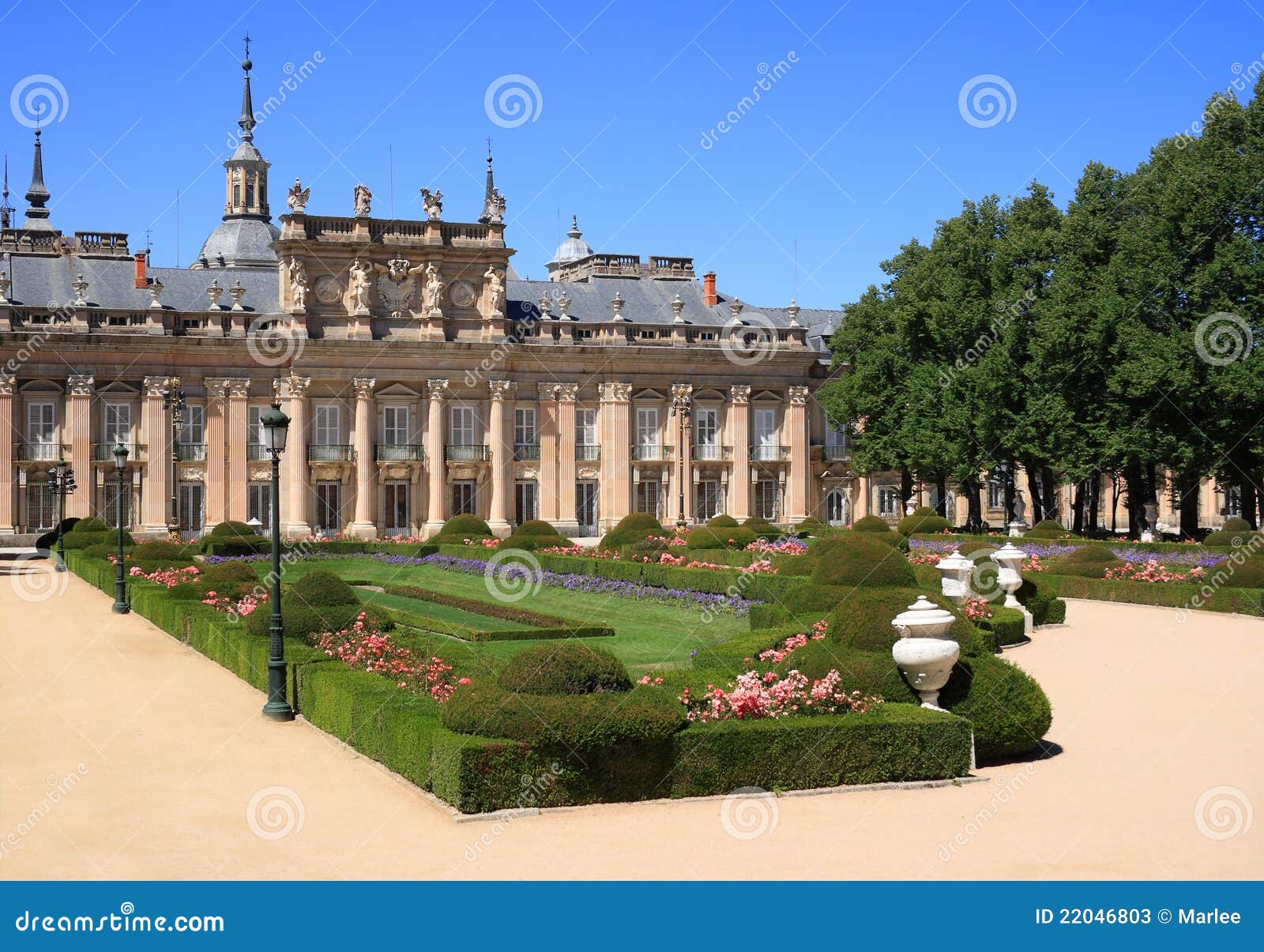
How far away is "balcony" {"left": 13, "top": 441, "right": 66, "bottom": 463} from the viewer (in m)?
49.9

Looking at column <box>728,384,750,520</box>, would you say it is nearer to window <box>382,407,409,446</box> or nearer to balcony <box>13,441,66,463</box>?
window <box>382,407,409,446</box>

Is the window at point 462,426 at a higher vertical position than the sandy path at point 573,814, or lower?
higher

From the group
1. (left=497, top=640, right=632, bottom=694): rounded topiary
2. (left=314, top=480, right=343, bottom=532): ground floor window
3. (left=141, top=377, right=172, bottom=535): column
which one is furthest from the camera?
(left=314, top=480, right=343, bottom=532): ground floor window

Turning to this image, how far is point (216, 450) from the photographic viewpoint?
2048 inches

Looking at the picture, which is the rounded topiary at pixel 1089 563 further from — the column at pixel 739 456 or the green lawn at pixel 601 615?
the column at pixel 739 456

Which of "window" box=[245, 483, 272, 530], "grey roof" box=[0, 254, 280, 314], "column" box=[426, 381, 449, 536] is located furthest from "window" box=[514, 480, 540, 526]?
"grey roof" box=[0, 254, 280, 314]

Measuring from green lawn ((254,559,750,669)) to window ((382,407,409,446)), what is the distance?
14.7 m

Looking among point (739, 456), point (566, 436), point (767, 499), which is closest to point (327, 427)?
point (566, 436)

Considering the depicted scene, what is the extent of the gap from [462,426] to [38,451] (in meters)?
14.4

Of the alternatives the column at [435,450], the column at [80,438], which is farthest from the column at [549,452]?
the column at [80,438]

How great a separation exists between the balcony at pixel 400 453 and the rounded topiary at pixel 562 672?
40731 millimetres

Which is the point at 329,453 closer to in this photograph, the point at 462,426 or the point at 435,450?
the point at 435,450

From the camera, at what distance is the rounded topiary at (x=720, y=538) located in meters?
36.5

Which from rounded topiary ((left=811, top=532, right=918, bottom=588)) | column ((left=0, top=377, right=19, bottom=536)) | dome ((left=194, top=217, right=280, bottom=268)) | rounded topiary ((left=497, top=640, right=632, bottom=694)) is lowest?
rounded topiary ((left=497, top=640, right=632, bottom=694))
